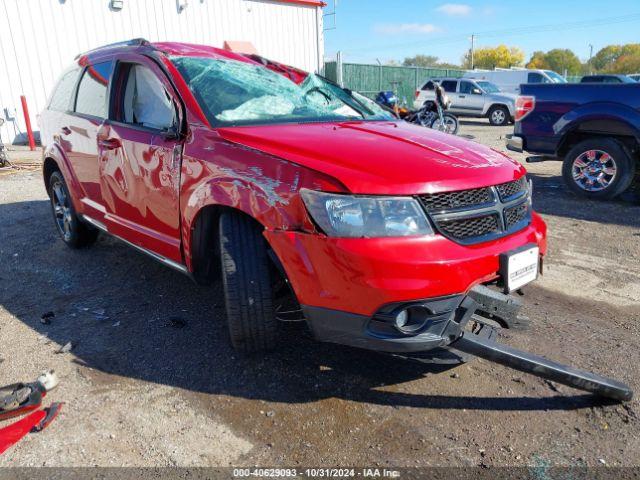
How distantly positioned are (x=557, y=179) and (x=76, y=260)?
7146 millimetres

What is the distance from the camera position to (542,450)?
2273 millimetres

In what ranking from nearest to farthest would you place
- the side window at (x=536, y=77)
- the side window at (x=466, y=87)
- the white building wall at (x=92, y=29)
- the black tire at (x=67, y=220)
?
the black tire at (x=67, y=220) < the white building wall at (x=92, y=29) < the side window at (x=466, y=87) < the side window at (x=536, y=77)

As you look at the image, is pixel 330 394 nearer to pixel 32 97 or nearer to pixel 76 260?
pixel 76 260

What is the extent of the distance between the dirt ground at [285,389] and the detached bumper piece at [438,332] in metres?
0.20

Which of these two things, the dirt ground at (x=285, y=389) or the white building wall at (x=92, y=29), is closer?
the dirt ground at (x=285, y=389)

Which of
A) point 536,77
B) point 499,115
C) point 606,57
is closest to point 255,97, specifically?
point 499,115

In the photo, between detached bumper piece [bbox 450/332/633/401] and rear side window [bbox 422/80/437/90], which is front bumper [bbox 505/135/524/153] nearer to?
detached bumper piece [bbox 450/332/633/401]

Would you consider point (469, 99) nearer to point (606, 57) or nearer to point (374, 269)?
point (374, 269)

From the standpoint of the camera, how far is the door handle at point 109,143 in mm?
3591

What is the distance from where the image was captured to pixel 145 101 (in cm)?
354

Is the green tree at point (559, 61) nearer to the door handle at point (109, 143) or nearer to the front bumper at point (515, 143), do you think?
the front bumper at point (515, 143)

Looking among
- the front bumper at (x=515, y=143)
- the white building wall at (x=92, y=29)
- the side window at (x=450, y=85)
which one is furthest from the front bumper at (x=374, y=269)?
the side window at (x=450, y=85)

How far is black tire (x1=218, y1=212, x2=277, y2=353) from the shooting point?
266cm

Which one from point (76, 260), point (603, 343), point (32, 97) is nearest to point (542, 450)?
point (603, 343)
